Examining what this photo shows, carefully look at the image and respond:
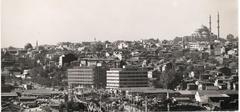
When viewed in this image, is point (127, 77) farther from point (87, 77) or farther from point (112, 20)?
point (112, 20)

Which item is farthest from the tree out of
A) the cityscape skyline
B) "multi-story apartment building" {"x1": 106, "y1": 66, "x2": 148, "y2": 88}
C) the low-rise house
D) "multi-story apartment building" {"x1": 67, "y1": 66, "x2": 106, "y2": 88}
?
the low-rise house

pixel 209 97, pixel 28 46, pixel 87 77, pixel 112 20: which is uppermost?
pixel 112 20

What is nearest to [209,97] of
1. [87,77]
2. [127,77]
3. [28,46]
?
[127,77]

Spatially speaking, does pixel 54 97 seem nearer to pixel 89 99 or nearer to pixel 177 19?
pixel 89 99

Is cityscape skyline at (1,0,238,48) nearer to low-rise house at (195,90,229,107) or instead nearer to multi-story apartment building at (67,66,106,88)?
multi-story apartment building at (67,66,106,88)

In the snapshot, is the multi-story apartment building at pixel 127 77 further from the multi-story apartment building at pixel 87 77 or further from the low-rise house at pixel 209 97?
the low-rise house at pixel 209 97

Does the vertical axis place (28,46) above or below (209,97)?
above

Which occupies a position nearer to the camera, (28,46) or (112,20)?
(28,46)
